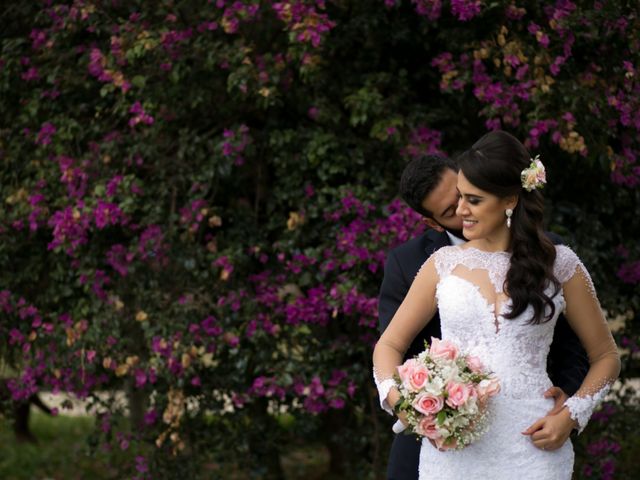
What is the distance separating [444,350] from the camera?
9.70 ft

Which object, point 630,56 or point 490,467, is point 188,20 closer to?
point 630,56

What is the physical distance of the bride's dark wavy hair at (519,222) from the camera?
9.89ft

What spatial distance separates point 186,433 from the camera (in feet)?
19.3

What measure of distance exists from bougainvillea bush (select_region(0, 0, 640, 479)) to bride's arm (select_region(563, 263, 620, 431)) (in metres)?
1.93

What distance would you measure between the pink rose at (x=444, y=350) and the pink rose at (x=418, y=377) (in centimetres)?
6

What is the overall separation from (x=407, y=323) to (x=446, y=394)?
0.36m

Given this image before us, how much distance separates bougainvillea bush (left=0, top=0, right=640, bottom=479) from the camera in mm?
5191

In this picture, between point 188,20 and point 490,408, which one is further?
point 188,20

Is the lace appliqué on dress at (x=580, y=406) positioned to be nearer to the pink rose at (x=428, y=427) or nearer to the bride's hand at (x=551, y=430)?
the bride's hand at (x=551, y=430)

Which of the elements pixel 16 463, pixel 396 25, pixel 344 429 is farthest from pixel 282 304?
pixel 16 463

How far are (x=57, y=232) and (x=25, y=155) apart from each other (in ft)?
2.49

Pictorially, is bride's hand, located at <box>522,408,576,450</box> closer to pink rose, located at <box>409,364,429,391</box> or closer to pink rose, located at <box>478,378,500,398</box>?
pink rose, located at <box>478,378,500,398</box>

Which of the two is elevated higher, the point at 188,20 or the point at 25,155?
the point at 188,20

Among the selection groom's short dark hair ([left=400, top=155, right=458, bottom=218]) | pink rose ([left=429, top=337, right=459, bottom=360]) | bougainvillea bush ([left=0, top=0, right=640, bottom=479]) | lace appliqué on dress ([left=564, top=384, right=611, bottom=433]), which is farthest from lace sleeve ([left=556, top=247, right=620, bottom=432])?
bougainvillea bush ([left=0, top=0, right=640, bottom=479])
